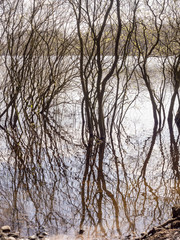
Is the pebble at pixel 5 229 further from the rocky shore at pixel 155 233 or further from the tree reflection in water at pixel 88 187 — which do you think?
the tree reflection in water at pixel 88 187

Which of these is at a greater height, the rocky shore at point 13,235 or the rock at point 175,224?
the rock at point 175,224

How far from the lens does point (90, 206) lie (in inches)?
210

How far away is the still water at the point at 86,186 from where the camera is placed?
4750 millimetres


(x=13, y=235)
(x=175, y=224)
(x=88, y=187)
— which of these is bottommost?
(x=13, y=235)

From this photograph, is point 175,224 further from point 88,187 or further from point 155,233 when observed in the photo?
point 88,187

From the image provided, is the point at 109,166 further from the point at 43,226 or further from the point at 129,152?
the point at 43,226

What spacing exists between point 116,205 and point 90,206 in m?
0.40

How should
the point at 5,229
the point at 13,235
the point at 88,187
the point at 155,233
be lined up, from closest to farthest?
the point at 155,233 → the point at 13,235 → the point at 5,229 → the point at 88,187

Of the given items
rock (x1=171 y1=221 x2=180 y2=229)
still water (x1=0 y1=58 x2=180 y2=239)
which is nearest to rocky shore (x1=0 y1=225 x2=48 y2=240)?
still water (x1=0 y1=58 x2=180 y2=239)

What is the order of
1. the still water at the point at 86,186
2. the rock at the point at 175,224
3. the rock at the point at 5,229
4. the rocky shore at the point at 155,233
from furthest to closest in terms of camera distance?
1. the still water at the point at 86,186
2. the rock at the point at 5,229
3. the rock at the point at 175,224
4. the rocky shore at the point at 155,233

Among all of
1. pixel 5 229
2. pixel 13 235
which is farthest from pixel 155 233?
pixel 5 229

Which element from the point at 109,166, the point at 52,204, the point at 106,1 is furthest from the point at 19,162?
the point at 106,1

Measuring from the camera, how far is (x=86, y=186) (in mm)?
6316

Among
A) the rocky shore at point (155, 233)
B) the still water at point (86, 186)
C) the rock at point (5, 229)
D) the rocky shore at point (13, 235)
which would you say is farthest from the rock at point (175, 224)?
the rock at point (5, 229)
